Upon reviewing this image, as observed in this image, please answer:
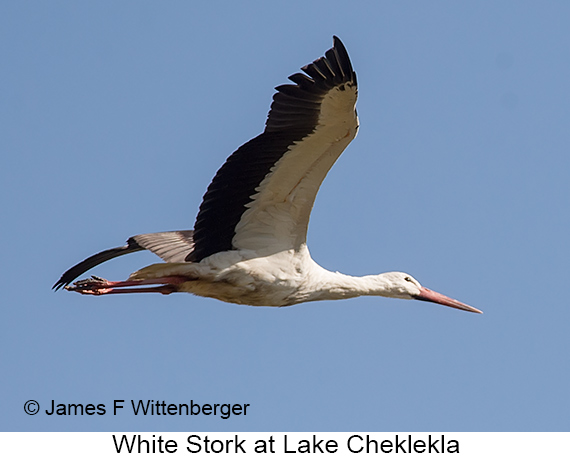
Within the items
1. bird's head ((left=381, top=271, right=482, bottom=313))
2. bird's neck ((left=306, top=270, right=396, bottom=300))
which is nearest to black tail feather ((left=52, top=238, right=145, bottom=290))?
bird's neck ((left=306, top=270, right=396, bottom=300))

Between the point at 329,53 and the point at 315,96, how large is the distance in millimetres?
413

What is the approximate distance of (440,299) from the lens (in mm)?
11562

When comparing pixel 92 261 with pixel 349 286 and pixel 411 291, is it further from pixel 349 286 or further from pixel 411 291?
pixel 411 291

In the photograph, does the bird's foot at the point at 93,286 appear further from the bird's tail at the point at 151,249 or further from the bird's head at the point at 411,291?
the bird's head at the point at 411,291

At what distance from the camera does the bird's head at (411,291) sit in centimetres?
1096

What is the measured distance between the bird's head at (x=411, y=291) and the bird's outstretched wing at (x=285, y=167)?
1540 mm

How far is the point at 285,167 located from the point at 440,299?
3.34 meters

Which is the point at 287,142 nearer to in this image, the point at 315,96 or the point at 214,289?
the point at 315,96

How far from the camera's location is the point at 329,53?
8.55m

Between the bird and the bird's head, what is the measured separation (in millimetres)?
41

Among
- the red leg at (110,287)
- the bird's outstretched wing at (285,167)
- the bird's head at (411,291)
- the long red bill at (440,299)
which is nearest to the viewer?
the bird's outstretched wing at (285,167)

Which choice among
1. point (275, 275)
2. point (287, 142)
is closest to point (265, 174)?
point (287, 142)

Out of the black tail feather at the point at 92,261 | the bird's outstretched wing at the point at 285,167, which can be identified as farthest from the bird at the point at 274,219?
the black tail feather at the point at 92,261

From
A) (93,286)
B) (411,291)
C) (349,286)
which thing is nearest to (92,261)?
(93,286)
